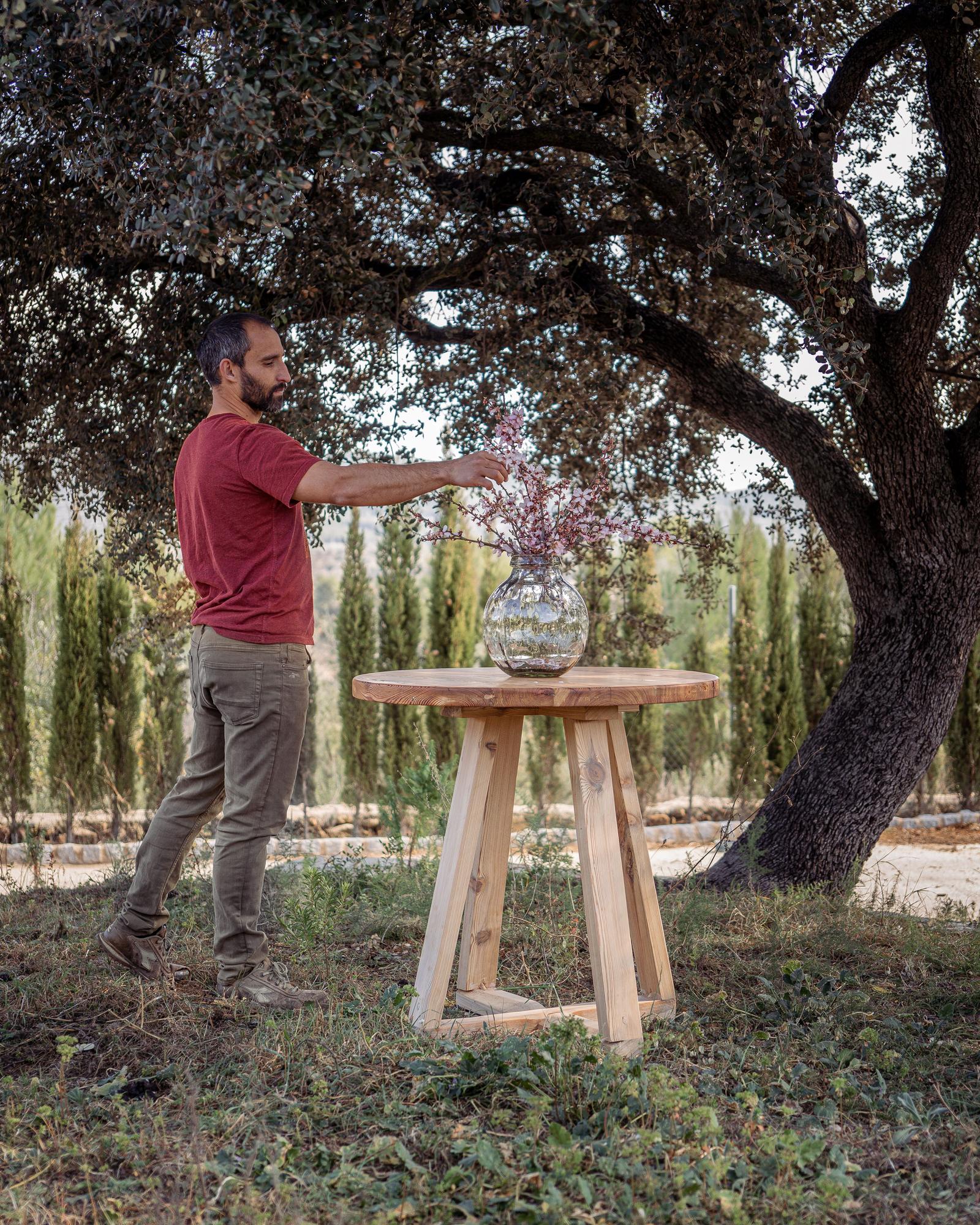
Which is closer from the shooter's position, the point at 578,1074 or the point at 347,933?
the point at 578,1074

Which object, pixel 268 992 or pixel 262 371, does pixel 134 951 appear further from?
pixel 262 371

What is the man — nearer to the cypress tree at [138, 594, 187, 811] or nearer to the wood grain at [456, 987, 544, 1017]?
the wood grain at [456, 987, 544, 1017]

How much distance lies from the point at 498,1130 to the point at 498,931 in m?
1.35

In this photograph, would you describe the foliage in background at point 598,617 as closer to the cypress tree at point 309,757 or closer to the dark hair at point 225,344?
the cypress tree at point 309,757

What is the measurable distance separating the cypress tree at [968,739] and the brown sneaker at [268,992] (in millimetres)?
7777

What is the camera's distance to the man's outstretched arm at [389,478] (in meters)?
3.33

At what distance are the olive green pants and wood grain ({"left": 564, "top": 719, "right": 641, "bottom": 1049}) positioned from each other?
942 mm

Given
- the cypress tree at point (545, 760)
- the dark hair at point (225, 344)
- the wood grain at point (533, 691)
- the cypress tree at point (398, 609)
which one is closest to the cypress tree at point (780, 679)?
the cypress tree at point (545, 760)

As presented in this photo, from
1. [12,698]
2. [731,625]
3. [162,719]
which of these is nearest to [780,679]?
[731,625]

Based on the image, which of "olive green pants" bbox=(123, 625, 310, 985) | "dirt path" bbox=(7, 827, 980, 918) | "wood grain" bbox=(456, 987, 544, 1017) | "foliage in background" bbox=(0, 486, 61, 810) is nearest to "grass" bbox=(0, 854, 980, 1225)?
"wood grain" bbox=(456, 987, 544, 1017)

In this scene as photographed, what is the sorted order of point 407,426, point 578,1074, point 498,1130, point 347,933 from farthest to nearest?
1. point 407,426
2. point 347,933
3. point 578,1074
4. point 498,1130

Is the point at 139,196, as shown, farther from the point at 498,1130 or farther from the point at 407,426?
the point at 498,1130

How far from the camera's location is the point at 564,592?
3.67 meters

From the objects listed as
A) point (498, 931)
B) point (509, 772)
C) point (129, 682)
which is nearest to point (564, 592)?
point (509, 772)
